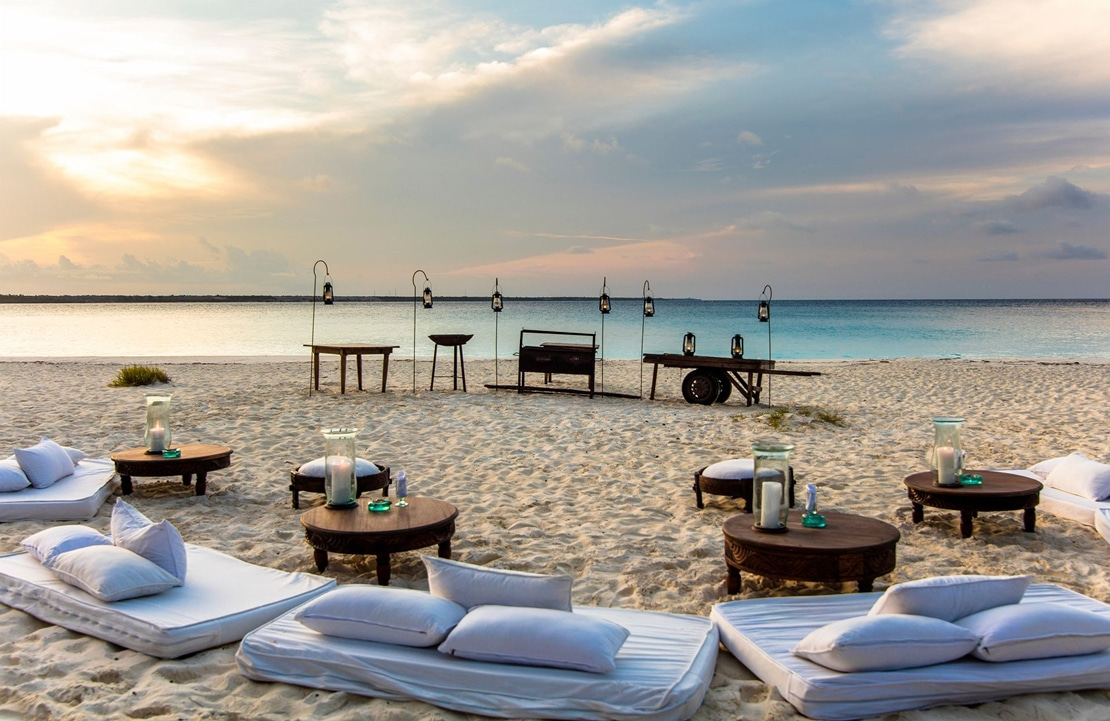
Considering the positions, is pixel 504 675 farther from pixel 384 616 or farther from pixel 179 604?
pixel 179 604

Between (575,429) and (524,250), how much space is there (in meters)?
24.7

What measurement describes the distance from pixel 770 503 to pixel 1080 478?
9.58 feet

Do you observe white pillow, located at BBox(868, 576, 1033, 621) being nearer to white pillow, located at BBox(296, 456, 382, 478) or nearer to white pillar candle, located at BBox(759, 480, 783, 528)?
white pillar candle, located at BBox(759, 480, 783, 528)

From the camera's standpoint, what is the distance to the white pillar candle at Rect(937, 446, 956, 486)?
5188 mm

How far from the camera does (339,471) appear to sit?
4.65 m

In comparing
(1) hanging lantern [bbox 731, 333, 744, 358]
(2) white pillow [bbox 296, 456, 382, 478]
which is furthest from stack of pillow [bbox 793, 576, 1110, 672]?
(1) hanging lantern [bbox 731, 333, 744, 358]

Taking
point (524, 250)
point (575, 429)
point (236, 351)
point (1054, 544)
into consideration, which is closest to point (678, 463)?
point (575, 429)

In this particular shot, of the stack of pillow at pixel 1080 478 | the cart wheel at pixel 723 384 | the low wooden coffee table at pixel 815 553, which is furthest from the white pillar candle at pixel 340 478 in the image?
the cart wheel at pixel 723 384

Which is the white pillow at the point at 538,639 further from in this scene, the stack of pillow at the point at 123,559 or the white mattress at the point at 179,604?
the stack of pillow at the point at 123,559

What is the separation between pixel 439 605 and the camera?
3.15m

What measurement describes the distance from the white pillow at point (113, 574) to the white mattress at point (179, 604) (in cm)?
4

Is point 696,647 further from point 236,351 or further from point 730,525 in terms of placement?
point 236,351

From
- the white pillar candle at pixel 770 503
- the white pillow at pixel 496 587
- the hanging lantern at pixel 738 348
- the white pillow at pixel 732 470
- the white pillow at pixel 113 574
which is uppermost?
the hanging lantern at pixel 738 348

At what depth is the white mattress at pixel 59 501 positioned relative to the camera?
5.44 m
